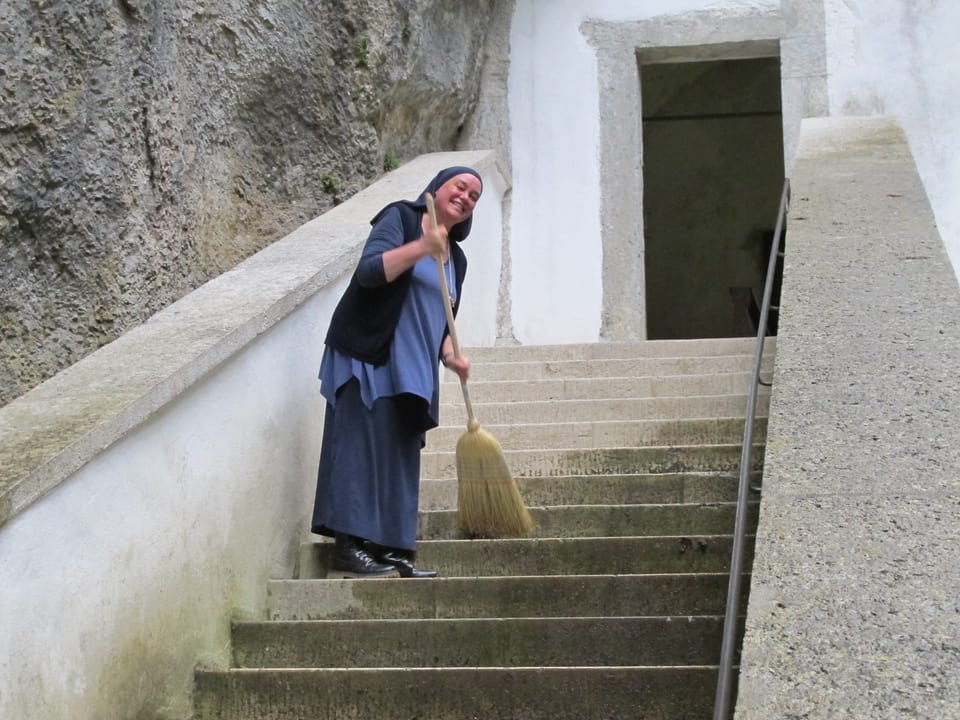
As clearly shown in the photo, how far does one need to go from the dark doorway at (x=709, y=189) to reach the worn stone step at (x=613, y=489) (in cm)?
1031

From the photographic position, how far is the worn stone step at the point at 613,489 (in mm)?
4602

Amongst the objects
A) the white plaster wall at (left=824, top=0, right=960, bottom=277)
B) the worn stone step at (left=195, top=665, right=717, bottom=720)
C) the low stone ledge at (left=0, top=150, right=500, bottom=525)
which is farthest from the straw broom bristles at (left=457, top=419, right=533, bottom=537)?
the white plaster wall at (left=824, top=0, right=960, bottom=277)

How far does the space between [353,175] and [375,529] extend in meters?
3.84

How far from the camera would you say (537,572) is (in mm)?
4199

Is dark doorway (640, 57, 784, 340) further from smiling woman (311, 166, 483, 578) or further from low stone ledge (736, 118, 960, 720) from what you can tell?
smiling woman (311, 166, 483, 578)

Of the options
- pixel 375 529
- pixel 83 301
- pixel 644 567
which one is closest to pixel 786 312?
pixel 644 567

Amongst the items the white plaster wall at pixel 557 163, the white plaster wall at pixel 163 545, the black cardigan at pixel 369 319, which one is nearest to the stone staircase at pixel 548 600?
Answer: the white plaster wall at pixel 163 545

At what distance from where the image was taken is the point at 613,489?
4.74 metres

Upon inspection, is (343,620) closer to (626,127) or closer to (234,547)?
(234,547)

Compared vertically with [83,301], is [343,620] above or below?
below

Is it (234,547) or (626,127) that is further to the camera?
(626,127)

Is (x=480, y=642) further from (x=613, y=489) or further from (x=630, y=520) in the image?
(x=613, y=489)

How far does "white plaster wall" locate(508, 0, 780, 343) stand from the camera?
892 cm

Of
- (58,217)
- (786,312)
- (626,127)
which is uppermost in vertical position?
(626,127)
